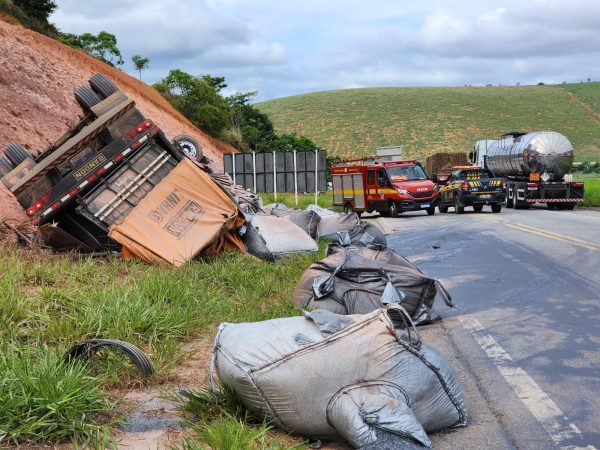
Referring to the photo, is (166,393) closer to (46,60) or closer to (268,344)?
(268,344)

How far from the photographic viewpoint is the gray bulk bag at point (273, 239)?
1175 centimetres

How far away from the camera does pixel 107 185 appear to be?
443 inches

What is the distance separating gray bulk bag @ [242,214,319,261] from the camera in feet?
38.5

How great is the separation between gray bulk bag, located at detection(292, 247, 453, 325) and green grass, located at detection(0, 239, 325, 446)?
358 millimetres

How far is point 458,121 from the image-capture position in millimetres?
104938

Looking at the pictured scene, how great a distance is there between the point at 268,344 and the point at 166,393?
102 centimetres

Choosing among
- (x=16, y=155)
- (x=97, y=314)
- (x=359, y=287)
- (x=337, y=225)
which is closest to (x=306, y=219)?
(x=337, y=225)

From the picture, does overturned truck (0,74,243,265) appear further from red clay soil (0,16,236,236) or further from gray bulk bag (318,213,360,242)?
red clay soil (0,16,236,236)

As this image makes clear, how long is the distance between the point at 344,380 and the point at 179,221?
22.8 feet

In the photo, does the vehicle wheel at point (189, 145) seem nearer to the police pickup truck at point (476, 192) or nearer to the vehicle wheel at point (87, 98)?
the police pickup truck at point (476, 192)

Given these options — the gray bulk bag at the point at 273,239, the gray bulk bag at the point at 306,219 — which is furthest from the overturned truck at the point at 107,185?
the gray bulk bag at the point at 306,219

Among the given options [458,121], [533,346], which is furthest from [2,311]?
[458,121]

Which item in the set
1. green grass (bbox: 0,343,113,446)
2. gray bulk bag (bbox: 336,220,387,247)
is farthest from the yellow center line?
green grass (bbox: 0,343,113,446)

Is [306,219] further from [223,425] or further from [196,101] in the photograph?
[196,101]
